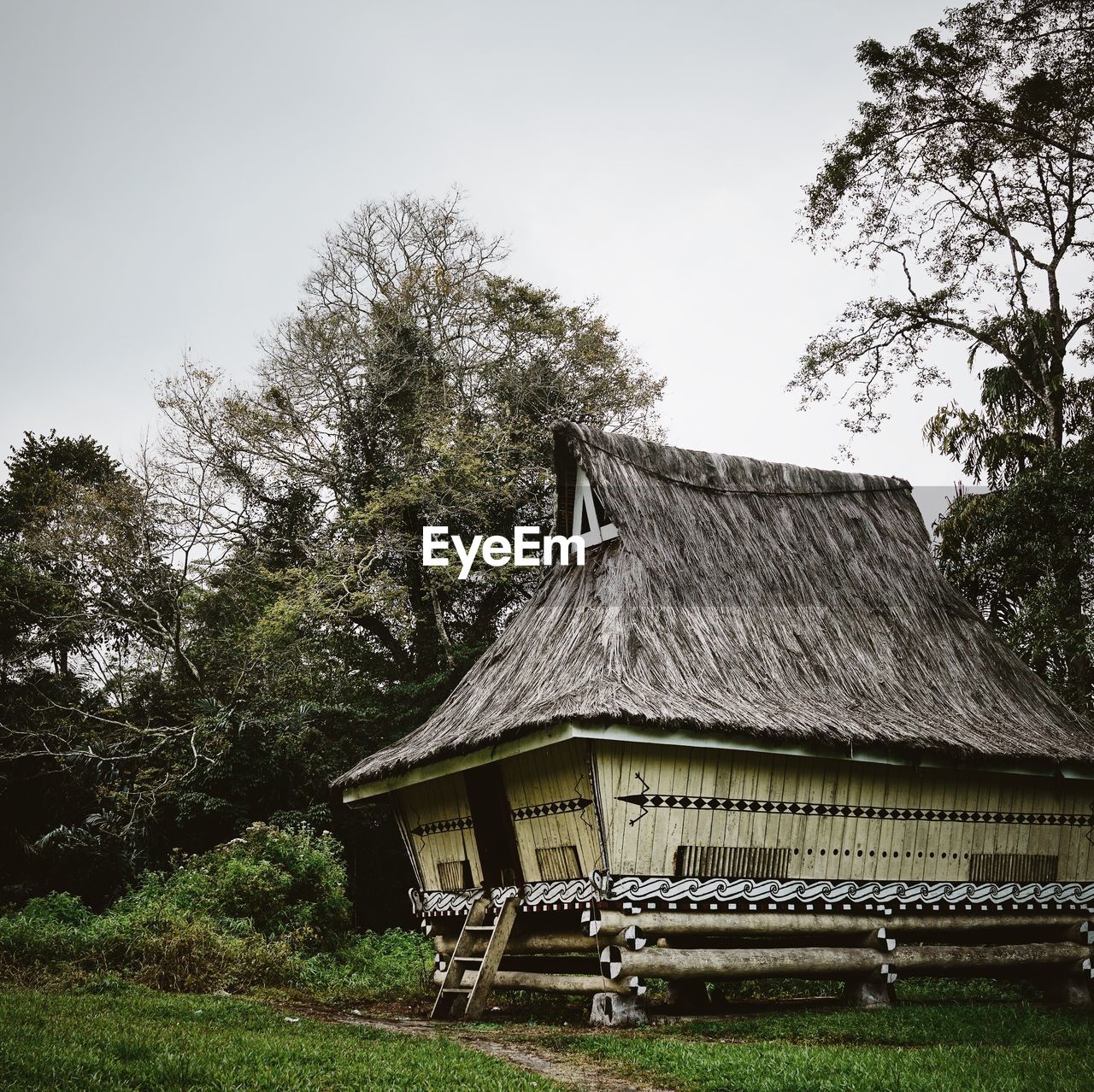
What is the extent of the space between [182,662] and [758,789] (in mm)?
16784

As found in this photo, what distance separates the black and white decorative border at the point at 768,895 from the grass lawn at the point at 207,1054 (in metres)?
2.66

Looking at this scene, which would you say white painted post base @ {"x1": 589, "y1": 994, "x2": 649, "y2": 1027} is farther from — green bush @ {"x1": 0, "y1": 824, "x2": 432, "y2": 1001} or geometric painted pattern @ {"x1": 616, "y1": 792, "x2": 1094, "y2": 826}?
green bush @ {"x1": 0, "y1": 824, "x2": 432, "y2": 1001}

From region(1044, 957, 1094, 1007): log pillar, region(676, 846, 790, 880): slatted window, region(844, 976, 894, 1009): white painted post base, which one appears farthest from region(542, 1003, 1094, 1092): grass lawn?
region(1044, 957, 1094, 1007): log pillar

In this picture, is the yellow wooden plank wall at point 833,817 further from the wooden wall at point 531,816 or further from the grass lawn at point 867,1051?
the grass lawn at point 867,1051

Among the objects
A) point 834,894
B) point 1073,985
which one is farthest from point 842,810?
point 1073,985

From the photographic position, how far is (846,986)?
44.7 ft

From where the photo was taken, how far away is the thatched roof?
12.8 m

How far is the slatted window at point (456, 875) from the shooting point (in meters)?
14.9

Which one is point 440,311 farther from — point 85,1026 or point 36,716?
point 85,1026

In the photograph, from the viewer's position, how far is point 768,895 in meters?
12.7

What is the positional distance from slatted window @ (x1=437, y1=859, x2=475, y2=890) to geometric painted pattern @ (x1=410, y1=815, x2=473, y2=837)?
45cm

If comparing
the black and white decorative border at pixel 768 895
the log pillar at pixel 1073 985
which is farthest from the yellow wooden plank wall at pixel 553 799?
the log pillar at pixel 1073 985

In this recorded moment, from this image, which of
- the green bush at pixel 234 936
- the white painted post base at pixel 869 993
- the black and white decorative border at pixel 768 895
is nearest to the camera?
the black and white decorative border at pixel 768 895

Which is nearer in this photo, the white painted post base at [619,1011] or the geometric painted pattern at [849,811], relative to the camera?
the white painted post base at [619,1011]
